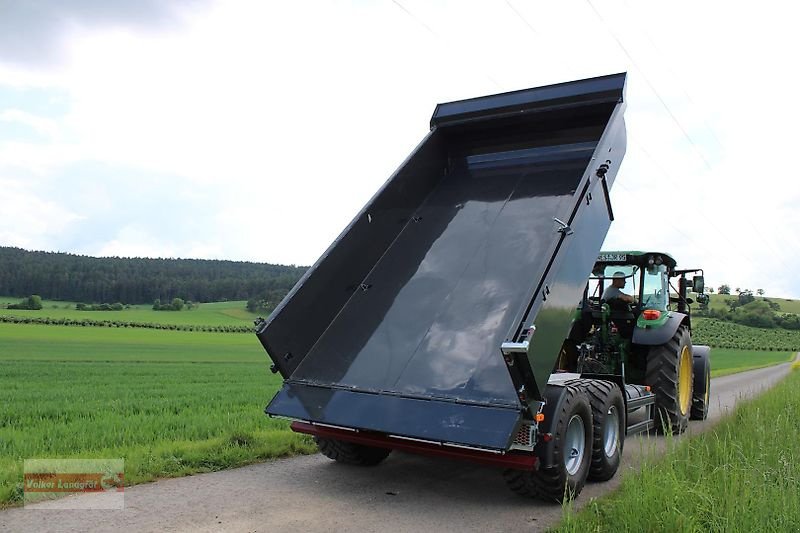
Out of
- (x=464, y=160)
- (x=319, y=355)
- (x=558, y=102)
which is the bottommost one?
(x=319, y=355)

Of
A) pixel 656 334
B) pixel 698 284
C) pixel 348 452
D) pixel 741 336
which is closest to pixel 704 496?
pixel 348 452

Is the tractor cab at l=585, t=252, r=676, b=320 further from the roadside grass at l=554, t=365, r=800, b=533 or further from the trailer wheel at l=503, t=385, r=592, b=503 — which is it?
the trailer wheel at l=503, t=385, r=592, b=503

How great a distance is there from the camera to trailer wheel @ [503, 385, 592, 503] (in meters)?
4.36

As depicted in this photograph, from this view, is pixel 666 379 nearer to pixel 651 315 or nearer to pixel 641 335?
pixel 641 335

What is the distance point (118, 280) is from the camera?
74.6 metres

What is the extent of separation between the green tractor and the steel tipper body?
1872 millimetres

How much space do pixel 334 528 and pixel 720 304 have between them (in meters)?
82.8

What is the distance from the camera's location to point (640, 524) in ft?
11.8

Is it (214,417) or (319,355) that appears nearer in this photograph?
(319,355)

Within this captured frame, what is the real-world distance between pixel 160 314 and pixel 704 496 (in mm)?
69471

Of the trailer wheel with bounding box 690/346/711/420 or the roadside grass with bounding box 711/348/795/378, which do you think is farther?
the roadside grass with bounding box 711/348/795/378

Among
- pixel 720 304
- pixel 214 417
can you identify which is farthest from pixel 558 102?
pixel 720 304

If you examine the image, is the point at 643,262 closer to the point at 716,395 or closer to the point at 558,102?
the point at 558,102

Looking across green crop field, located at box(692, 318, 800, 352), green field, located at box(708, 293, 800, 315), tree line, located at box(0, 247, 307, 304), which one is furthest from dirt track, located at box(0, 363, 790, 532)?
green field, located at box(708, 293, 800, 315)
